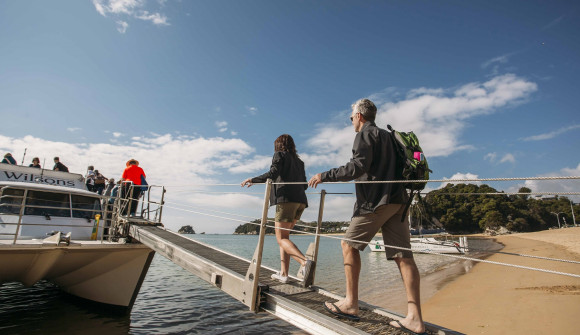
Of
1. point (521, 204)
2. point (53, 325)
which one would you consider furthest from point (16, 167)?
point (521, 204)

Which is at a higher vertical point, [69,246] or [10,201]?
[10,201]

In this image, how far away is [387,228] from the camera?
276cm

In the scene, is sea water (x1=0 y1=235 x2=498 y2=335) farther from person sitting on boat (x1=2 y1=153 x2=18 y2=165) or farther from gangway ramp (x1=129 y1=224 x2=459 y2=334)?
person sitting on boat (x1=2 y1=153 x2=18 y2=165)

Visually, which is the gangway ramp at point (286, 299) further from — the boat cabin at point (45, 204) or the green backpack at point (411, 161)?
the boat cabin at point (45, 204)

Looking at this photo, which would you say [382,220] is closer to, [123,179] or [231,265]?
[231,265]

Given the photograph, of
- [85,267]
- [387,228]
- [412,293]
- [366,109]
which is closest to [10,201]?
[85,267]

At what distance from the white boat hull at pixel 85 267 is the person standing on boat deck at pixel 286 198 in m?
4.39

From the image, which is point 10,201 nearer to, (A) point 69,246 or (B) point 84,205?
(B) point 84,205

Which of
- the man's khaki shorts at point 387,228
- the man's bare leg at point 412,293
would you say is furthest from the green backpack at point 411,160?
the man's bare leg at point 412,293

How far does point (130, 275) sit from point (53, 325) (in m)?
1.68

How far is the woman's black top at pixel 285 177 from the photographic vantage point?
4.11m

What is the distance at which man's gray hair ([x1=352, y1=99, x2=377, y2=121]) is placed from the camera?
2959 millimetres

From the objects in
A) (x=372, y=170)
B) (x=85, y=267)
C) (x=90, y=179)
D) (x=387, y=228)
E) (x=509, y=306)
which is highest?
(x=90, y=179)

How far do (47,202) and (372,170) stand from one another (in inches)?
320
